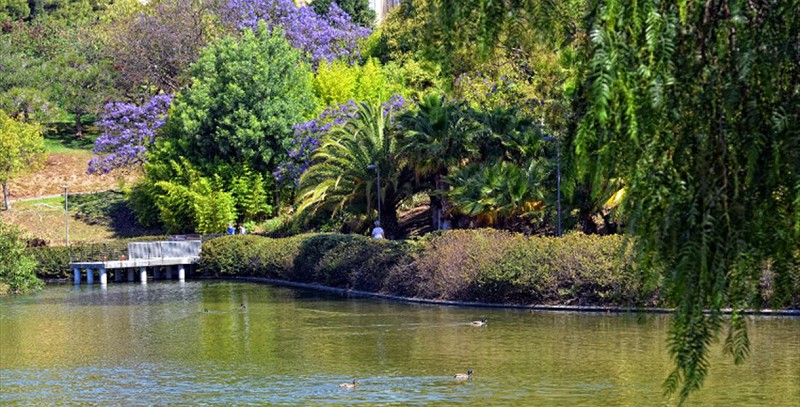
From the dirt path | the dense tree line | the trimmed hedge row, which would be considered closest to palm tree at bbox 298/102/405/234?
the dense tree line

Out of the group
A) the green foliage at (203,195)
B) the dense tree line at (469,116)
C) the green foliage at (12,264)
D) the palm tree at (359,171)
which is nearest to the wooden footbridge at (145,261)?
the green foliage at (203,195)

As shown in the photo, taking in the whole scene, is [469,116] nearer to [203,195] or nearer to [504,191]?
[504,191]

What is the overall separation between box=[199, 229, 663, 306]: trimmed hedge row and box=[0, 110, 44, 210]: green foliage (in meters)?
24.8

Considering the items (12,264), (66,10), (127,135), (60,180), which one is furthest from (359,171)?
(66,10)

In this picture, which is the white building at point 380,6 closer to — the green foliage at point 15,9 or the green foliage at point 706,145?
the green foliage at point 15,9

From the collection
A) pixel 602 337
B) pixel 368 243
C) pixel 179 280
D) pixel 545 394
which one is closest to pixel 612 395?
pixel 545 394

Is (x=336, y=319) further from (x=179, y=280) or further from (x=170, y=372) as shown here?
(x=179, y=280)

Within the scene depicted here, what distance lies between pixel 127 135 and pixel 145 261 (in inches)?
471

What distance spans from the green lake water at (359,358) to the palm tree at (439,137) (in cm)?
660

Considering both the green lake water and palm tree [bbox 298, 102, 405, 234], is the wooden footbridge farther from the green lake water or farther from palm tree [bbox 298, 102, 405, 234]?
the green lake water

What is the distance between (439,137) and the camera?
137 ft

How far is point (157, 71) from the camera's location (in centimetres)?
6988

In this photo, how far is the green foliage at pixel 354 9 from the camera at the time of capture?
271 feet

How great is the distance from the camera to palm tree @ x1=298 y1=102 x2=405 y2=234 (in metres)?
47.3
